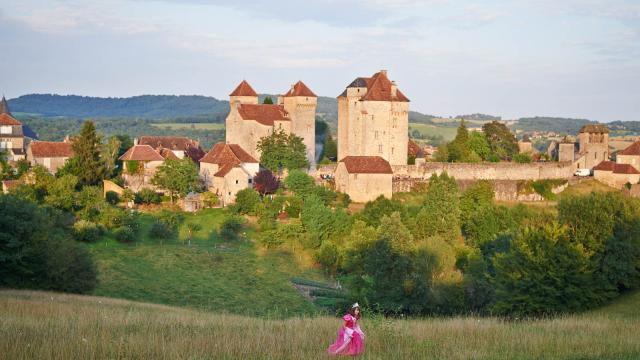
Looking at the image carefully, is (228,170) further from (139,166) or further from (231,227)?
(139,166)

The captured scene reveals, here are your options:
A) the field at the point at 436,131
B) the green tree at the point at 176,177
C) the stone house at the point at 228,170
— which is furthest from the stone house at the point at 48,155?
the field at the point at 436,131

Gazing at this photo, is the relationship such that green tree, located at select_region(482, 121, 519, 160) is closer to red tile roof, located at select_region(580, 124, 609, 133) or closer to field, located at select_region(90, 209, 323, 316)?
red tile roof, located at select_region(580, 124, 609, 133)

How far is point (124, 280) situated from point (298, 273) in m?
9.49

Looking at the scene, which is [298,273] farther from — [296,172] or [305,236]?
[296,172]

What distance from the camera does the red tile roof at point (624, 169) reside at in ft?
206

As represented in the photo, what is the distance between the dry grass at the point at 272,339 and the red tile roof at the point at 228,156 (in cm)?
3478

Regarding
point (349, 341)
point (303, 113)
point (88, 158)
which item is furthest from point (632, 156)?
point (349, 341)

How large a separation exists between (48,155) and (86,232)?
16.2 metres

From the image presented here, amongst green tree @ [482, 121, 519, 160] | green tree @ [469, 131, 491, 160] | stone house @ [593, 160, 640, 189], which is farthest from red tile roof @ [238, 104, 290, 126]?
stone house @ [593, 160, 640, 189]

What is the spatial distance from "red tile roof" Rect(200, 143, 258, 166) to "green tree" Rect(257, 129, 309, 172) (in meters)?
1.60

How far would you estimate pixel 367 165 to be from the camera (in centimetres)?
5325

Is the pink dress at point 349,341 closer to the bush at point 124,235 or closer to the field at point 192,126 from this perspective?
the bush at point 124,235

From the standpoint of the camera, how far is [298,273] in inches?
1697

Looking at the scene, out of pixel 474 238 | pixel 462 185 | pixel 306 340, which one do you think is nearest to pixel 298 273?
pixel 474 238
